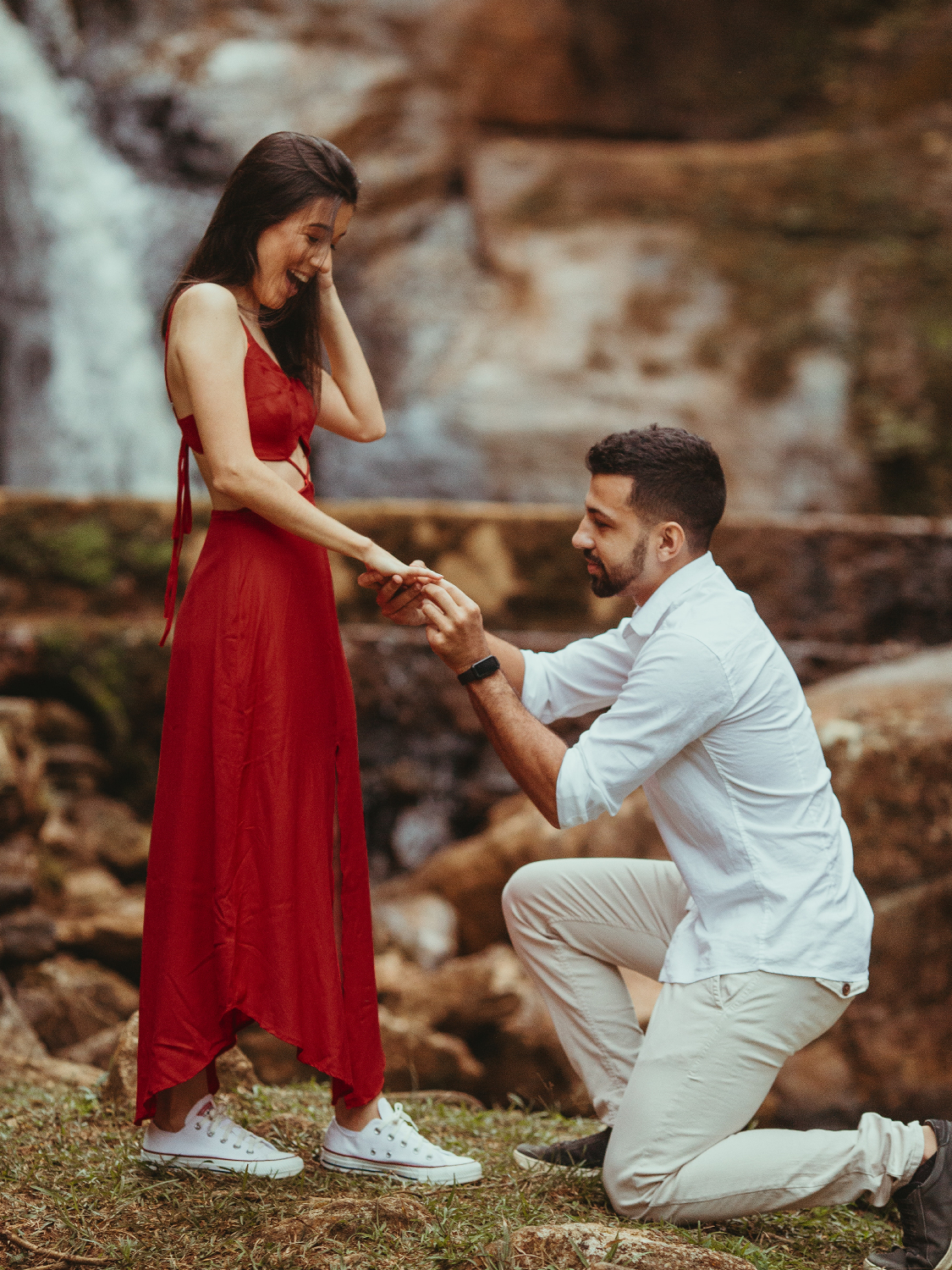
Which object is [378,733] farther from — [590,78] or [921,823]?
[590,78]

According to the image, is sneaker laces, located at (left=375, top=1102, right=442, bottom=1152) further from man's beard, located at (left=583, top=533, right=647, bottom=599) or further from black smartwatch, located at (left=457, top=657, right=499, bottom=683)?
man's beard, located at (left=583, top=533, right=647, bottom=599)

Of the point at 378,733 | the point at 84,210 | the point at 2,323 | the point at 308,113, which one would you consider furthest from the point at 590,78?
the point at 378,733

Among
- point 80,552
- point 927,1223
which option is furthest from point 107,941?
point 927,1223

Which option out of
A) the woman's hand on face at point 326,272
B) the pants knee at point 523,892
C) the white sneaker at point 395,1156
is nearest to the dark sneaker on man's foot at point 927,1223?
the white sneaker at point 395,1156

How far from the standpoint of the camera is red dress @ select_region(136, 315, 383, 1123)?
8.38ft

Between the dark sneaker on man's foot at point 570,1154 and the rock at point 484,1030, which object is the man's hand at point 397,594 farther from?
the rock at point 484,1030

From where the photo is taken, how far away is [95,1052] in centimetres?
415

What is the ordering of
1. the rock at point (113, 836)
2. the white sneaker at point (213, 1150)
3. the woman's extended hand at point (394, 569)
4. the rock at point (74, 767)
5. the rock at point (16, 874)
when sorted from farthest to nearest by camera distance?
the rock at point (74, 767) → the rock at point (113, 836) → the rock at point (16, 874) → the woman's extended hand at point (394, 569) → the white sneaker at point (213, 1150)

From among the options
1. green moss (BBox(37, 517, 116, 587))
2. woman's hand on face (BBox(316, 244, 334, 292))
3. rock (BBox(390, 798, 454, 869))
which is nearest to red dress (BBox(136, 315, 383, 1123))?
woman's hand on face (BBox(316, 244, 334, 292))

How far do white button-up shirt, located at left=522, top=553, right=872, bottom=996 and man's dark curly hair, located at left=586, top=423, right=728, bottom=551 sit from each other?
0.52 ft

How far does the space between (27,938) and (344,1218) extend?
2639 mm

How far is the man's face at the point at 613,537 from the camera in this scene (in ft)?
8.98

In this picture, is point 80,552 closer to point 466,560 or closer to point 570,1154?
point 466,560

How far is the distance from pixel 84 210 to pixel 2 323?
118 cm
